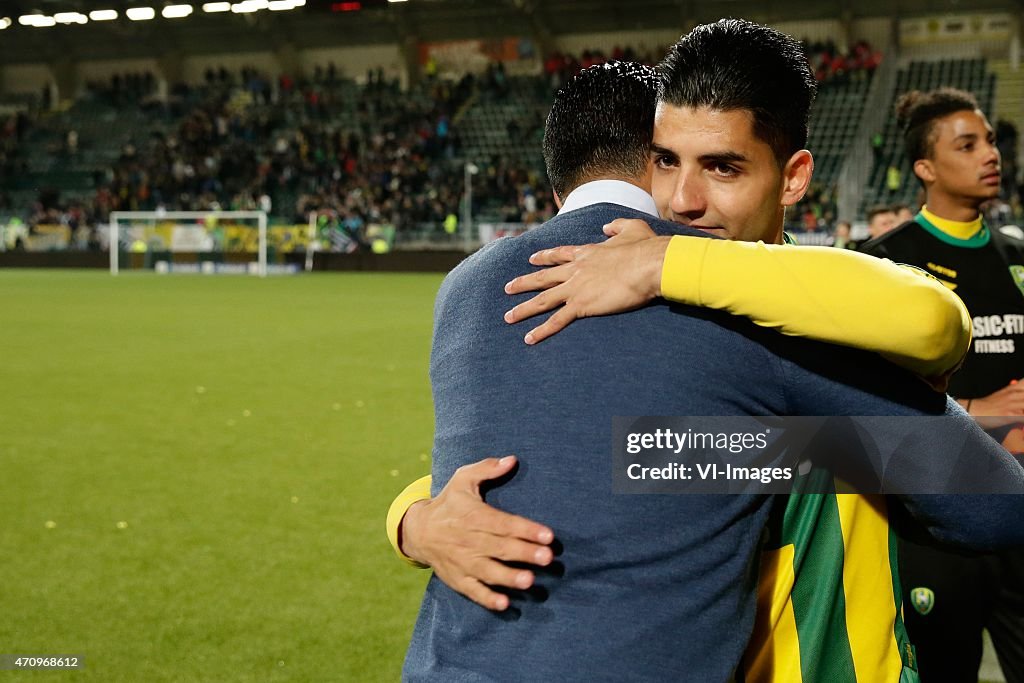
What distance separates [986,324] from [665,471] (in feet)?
7.75

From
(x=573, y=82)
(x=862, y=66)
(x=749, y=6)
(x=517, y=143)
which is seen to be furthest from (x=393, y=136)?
(x=573, y=82)

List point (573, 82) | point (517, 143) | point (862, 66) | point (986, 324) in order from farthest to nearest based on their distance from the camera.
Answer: point (517, 143)
point (862, 66)
point (986, 324)
point (573, 82)

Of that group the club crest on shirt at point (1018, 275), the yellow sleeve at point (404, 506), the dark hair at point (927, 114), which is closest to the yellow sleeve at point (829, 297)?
the yellow sleeve at point (404, 506)

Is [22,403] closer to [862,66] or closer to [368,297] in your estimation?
[368,297]

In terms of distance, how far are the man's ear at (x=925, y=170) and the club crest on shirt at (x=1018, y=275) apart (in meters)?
0.40

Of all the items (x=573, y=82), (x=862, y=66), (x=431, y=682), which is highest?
(x=862, y=66)

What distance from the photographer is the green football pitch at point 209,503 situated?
412 cm

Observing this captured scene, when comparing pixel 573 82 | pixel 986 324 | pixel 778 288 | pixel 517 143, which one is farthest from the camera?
pixel 517 143

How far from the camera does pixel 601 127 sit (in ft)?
5.68

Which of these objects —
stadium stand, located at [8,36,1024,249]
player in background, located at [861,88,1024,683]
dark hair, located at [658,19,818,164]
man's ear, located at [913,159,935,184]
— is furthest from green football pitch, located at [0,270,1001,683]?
stadium stand, located at [8,36,1024,249]

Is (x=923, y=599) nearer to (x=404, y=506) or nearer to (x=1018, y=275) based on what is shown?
(x=1018, y=275)

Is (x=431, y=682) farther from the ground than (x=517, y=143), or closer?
closer

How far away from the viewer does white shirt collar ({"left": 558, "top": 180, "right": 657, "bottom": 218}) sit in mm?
1687

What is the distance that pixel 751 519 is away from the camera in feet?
5.02
